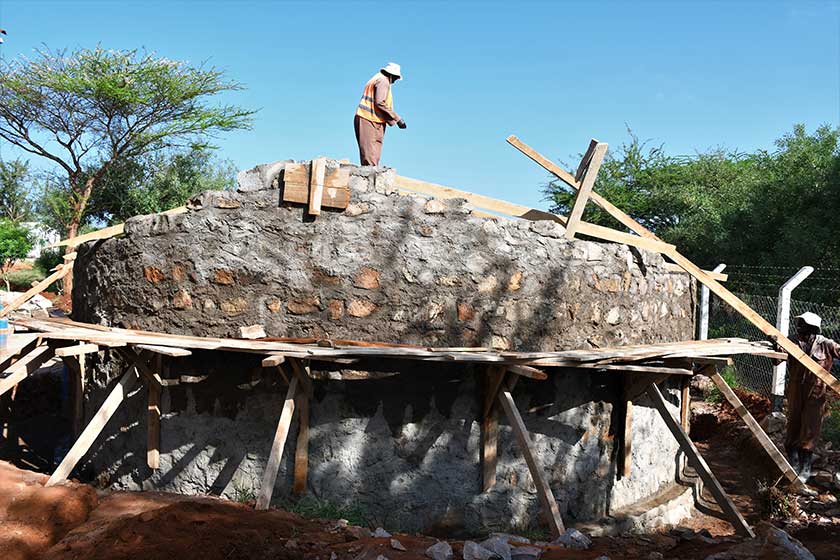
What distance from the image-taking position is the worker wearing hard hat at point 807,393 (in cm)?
732

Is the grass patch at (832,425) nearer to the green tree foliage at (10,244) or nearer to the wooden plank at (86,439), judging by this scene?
the wooden plank at (86,439)

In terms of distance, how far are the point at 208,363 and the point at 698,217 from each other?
1805 cm

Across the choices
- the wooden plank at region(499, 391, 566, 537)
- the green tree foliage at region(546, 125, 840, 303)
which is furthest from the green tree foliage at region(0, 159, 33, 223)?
the wooden plank at region(499, 391, 566, 537)

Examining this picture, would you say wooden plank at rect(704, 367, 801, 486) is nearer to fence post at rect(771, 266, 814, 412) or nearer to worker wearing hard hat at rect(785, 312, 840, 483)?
worker wearing hard hat at rect(785, 312, 840, 483)

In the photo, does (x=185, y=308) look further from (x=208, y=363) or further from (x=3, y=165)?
(x=3, y=165)

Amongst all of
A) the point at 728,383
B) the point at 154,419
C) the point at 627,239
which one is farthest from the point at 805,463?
the point at 154,419

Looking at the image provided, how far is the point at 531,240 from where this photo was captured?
19.2ft

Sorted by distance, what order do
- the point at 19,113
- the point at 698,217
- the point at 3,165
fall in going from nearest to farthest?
the point at 698,217 < the point at 19,113 < the point at 3,165

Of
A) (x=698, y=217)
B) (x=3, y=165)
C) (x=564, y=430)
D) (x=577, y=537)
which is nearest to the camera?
(x=577, y=537)

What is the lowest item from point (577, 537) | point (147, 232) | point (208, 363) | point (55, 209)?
point (577, 537)

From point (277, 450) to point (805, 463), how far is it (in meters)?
6.06

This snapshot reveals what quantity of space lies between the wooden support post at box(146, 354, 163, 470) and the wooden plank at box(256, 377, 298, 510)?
1.17m

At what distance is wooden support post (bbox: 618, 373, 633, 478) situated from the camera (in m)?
6.29

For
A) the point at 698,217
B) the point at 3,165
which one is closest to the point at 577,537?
the point at 698,217
